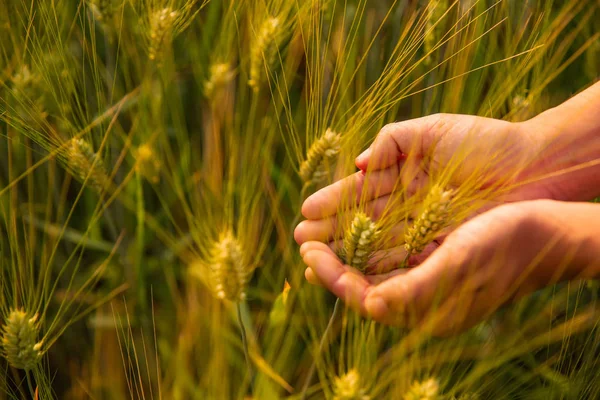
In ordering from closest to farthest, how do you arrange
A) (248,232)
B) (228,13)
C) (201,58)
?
(248,232)
(228,13)
(201,58)

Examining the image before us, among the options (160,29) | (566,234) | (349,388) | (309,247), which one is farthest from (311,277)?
(160,29)

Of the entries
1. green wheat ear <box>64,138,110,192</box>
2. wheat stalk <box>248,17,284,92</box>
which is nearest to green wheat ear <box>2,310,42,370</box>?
green wheat ear <box>64,138,110,192</box>

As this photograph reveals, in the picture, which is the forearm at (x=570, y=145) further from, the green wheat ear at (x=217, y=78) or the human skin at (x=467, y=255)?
the green wheat ear at (x=217, y=78)

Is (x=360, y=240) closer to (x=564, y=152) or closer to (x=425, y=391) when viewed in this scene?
(x=425, y=391)

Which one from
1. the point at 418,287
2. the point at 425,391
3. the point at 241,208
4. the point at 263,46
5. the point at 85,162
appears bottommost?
the point at 425,391

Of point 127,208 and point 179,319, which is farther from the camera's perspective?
point 127,208

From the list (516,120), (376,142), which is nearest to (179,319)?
(376,142)

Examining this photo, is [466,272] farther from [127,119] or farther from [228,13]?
[127,119]
